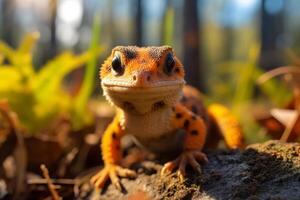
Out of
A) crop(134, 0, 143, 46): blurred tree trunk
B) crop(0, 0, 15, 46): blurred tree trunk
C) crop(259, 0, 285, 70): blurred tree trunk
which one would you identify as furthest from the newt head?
crop(134, 0, 143, 46): blurred tree trunk

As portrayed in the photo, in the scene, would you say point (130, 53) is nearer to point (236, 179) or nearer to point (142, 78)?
point (142, 78)

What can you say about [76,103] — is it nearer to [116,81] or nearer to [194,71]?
[116,81]

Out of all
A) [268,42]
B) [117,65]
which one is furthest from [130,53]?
[268,42]

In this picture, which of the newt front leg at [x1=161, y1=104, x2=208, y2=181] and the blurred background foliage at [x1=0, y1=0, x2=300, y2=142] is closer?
the newt front leg at [x1=161, y1=104, x2=208, y2=181]

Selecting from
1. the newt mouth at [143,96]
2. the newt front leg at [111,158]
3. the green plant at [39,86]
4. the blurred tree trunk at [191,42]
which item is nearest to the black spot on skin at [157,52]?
the newt mouth at [143,96]

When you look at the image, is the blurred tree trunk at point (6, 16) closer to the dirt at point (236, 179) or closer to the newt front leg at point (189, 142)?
the newt front leg at point (189, 142)

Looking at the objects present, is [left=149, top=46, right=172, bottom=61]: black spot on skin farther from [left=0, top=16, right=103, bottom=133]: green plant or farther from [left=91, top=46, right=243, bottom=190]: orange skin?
[left=0, top=16, right=103, bottom=133]: green plant

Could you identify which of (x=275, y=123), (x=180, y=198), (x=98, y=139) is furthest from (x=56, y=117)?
(x=180, y=198)
